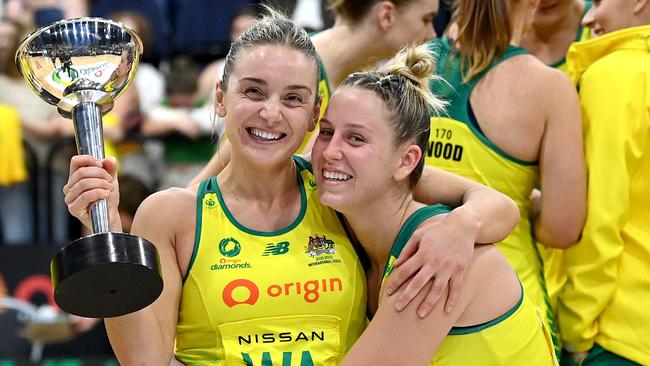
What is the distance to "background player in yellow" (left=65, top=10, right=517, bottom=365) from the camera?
247 cm

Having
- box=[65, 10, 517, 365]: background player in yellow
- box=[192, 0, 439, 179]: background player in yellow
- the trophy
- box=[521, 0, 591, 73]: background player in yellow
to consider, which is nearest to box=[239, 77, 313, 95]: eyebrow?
box=[65, 10, 517, 365]: background player in yellow

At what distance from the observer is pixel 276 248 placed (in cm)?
254

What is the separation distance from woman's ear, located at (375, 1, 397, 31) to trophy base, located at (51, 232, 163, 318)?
151cm

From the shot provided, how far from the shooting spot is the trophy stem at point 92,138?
208 cm

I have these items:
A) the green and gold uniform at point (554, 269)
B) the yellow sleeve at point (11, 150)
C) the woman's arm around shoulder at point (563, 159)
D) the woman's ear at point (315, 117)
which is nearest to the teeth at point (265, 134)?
the woman's ear at point (315, 117)

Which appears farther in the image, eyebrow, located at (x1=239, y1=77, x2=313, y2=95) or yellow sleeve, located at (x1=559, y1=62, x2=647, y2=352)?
yellow sleeve, located at (x1=559, y1=62, x2=647, y2=352)

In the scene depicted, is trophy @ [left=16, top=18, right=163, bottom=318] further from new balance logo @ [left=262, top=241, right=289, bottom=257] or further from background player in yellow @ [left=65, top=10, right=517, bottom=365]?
new balance logo @ [left=262, top=241, right=289, bottom=257]

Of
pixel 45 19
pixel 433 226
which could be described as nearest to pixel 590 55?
pixel 433 226

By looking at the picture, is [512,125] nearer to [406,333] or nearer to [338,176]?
[338,176]

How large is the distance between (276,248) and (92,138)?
0.60 metres

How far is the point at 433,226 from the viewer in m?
2.42

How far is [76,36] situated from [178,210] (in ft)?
1.73

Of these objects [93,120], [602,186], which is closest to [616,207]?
[602,186]

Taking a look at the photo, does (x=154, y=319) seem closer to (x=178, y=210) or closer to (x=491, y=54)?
(x=178, y=210)
